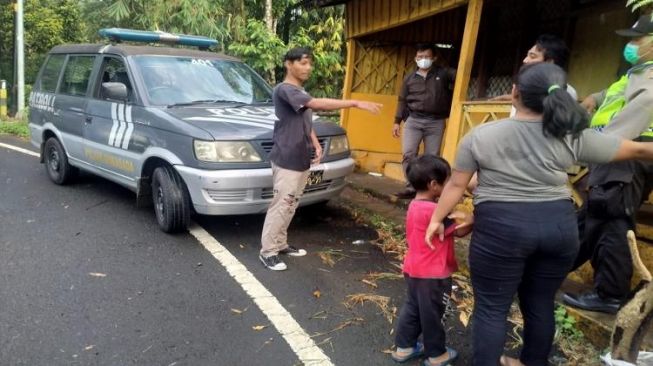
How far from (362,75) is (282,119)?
4.92m

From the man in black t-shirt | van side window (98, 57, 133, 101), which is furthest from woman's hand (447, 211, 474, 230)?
van side window (98, 57, 133, 101)

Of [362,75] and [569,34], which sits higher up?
[569,34]

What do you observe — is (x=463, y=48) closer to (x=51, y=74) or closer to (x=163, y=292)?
(x=163, y=292)

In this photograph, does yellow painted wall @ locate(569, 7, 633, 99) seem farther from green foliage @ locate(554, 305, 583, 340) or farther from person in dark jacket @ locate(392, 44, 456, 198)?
green foliage @ locate(554, 305, 583, 340)

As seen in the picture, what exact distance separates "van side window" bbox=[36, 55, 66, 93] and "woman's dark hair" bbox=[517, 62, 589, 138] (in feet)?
19.8

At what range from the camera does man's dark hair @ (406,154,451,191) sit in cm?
269

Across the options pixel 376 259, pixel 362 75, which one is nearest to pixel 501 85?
pixel 362 75

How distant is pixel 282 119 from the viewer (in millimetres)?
4008

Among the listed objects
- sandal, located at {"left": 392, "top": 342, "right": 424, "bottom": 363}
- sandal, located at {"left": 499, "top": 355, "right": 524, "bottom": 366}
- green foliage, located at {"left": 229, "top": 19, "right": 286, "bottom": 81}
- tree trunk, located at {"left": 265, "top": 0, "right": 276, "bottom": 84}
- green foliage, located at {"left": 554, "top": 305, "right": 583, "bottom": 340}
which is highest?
tree trunk, located at {"left": 265, "top": 0, "right": 276, "bottom": 84}

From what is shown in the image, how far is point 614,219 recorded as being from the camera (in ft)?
9.66

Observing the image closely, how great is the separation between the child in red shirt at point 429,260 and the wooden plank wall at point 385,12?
318cm

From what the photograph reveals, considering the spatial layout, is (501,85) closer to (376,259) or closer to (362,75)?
(362,75)

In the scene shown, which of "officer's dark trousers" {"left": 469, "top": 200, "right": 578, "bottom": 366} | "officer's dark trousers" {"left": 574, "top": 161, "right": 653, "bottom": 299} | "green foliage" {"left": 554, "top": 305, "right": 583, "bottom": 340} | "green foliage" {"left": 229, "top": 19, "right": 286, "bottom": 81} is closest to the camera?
"officer's dark trousers" {"left": 469, "top": 200, "right": 578, "bottom": 366}

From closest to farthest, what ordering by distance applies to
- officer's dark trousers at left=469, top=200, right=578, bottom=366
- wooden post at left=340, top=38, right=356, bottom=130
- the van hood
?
1. officer's dark trousers at left=469, top=200, right=578, bottom=366
2. the van hood
3. wooden post at left=340, top=38, right=356, bottom=130
